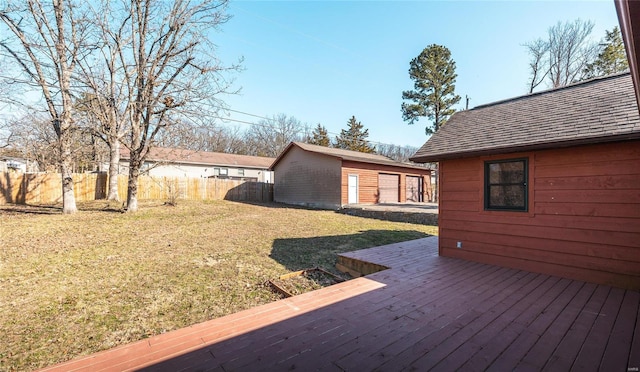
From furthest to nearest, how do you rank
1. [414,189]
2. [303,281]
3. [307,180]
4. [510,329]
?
[414,189] < [307,180] < [303,281] < [510,329]

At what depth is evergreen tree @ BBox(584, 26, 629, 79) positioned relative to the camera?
607 inches

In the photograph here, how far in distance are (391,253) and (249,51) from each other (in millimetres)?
10451

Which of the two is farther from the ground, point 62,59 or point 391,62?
point 391,62

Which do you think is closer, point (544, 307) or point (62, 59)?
point (544, 307)

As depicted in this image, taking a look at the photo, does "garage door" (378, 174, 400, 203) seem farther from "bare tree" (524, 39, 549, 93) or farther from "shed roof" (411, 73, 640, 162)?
"bare tree" (524, 39, 549, 93)

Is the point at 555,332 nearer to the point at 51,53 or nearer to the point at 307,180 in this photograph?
the point at 51,53

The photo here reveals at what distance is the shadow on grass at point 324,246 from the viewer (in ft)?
19.0

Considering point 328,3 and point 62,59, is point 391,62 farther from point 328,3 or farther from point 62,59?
point 62,59

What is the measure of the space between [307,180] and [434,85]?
40.5 feet

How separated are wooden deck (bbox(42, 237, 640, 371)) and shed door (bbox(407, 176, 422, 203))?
15879mm

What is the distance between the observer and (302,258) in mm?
6059

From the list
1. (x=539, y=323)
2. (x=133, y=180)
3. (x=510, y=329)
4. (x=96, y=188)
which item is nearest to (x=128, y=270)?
(x=510, y=329)

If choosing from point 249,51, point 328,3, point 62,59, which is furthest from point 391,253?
point 62,59

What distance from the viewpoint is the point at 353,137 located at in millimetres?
33406
